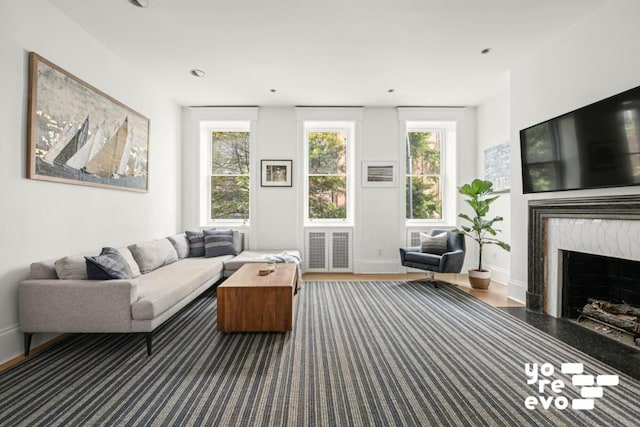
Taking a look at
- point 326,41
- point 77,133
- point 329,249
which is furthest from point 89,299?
point 329,249

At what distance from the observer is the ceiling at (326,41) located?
2623 millimetres

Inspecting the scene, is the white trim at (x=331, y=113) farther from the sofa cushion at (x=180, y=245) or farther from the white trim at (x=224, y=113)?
the sofa cushion at (x=180, y=245)

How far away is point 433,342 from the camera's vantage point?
97.8 inches

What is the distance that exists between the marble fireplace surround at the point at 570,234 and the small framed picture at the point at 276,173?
11.6 ft

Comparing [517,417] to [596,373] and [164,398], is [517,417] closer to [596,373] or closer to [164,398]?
[596,373]

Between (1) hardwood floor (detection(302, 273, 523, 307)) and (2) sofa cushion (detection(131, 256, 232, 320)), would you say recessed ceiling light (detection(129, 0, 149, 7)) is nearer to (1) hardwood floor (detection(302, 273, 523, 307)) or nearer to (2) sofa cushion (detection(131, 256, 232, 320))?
(2) sofa cushion (detection(131, 256, 232, 320))

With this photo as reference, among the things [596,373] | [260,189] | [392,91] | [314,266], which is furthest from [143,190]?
[596,373]

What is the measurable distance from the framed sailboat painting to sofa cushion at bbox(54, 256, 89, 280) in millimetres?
721

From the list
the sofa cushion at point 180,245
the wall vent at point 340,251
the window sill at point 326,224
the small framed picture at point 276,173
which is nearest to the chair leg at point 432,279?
the wall vent at point 340,251

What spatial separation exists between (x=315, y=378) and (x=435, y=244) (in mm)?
3231

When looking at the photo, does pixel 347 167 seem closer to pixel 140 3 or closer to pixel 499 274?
pixel 499 274

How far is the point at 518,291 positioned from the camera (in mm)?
3625

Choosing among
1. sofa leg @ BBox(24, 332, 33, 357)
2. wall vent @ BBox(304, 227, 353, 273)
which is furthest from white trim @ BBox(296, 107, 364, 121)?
sofa leg @ BBox(24, 332, 33, 357)
